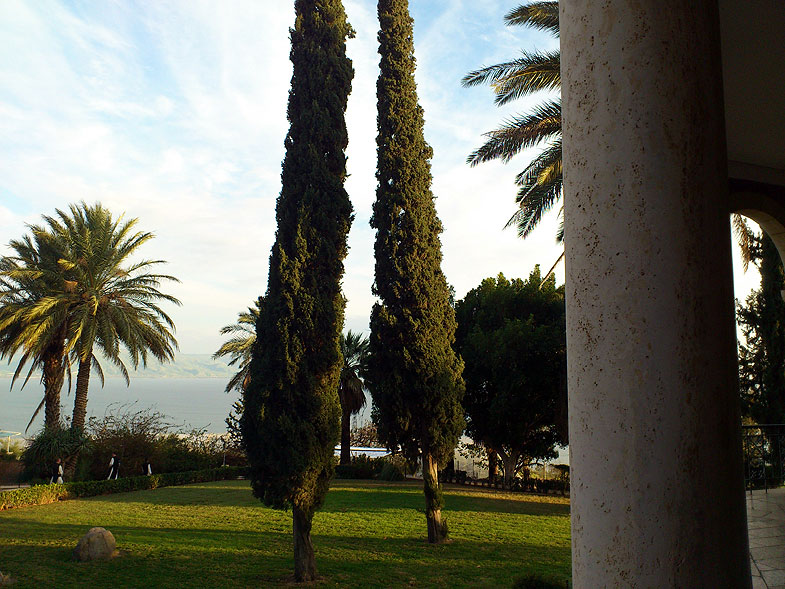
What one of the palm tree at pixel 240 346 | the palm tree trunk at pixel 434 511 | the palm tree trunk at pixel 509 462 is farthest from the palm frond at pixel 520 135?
the palm tree at pixel 240 346

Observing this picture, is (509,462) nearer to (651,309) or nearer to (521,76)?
(521,76)

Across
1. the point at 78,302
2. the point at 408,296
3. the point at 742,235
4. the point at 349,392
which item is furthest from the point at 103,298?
the point at 742,235

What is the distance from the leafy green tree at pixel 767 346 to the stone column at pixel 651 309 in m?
21.0

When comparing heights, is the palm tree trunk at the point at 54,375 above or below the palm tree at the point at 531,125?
below

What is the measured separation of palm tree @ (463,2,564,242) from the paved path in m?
7.36

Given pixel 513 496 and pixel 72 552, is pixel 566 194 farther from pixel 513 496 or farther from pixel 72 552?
pixel 513 496

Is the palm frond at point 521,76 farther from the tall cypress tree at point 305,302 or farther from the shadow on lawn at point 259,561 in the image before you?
the shadow on lawn at point 259,561

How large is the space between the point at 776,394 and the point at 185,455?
23.2 m

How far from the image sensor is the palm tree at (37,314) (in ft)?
72.3

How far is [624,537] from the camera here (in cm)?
184

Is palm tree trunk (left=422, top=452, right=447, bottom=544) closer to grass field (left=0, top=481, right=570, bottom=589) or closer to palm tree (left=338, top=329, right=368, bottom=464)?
grass field (left=0, top=481, right=570, bottom=589)

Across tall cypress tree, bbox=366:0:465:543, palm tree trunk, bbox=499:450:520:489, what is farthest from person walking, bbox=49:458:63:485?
palm tree trunk, bbox=499:450:520:489

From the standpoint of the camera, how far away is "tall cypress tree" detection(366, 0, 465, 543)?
539 inches

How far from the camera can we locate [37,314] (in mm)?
21812
